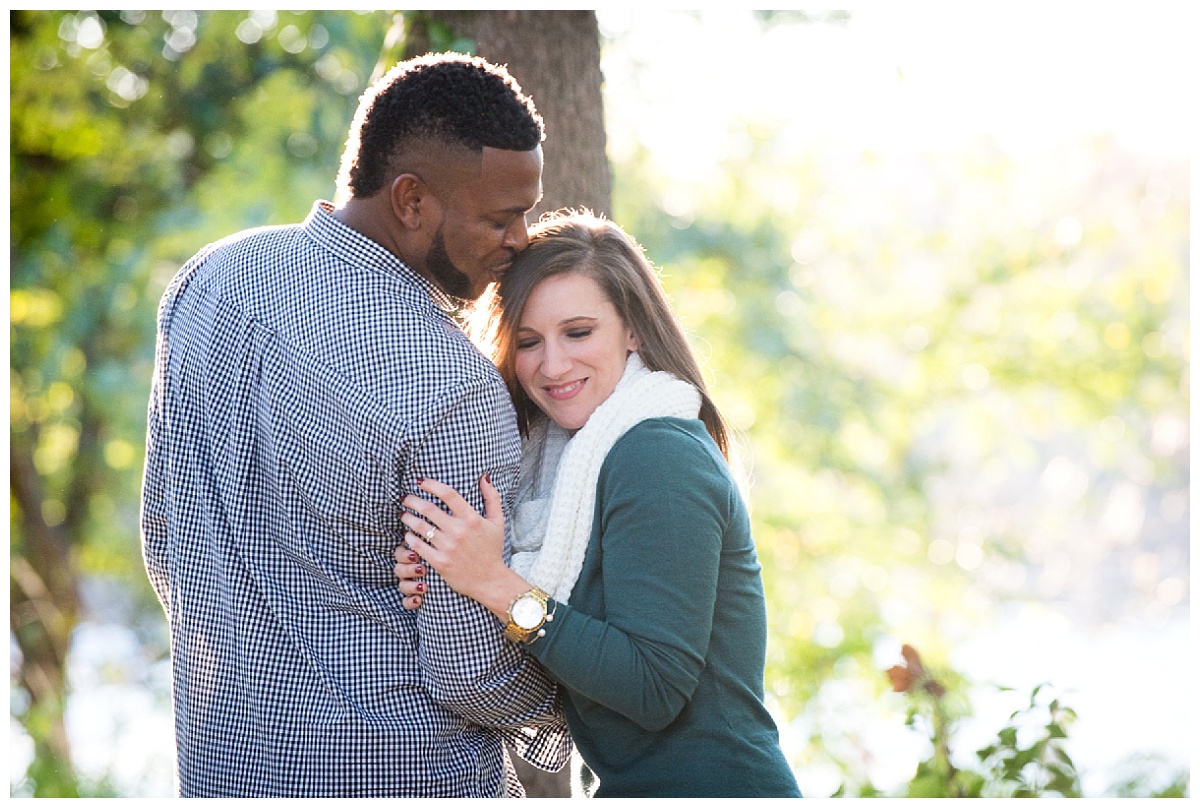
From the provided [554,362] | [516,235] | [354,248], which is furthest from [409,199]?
[554,362]

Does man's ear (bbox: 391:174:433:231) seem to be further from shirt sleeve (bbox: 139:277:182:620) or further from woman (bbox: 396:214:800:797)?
shirt sleeve (bbox: 139:277:182:620)

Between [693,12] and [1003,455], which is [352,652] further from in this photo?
[1003,455]

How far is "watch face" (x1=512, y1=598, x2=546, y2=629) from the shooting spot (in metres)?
1.94

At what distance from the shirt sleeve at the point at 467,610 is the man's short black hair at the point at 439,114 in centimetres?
45

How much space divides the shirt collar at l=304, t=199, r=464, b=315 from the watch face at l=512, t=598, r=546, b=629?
0.57 metres

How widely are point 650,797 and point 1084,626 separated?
956 centimetres

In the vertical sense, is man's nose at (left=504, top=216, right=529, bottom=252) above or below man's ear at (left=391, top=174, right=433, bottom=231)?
below

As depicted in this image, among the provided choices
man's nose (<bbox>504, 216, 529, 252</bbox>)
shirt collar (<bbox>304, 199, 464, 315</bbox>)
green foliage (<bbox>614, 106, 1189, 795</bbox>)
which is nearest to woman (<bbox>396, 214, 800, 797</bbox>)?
man's nose (<bbox>504, 216, 529, 252</bbox>)

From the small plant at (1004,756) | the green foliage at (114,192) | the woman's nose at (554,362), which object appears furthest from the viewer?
the green foliage at (114,192)

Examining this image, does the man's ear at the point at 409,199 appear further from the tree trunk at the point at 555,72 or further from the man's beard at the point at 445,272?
the tree trunk at the point at 555,72

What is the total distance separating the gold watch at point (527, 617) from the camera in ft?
6.38

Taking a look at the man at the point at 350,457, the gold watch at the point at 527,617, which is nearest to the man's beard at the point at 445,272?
the man at the point at 350,457

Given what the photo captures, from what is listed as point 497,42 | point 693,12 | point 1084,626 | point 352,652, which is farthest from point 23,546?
point 1084,626

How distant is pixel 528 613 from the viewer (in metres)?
1.95
